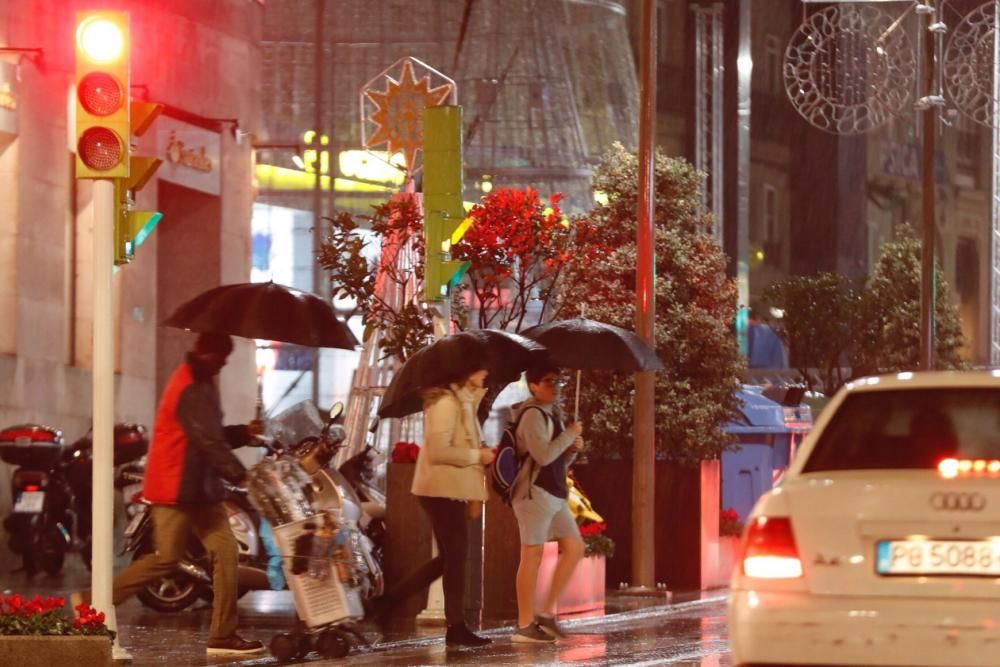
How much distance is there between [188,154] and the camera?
28.5 metres

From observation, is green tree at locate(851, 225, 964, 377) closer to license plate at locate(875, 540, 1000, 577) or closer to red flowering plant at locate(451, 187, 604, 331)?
red flowering plant at locate(451, 187, 604, 331)

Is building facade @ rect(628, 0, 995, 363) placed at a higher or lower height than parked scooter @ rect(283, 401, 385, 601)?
higher

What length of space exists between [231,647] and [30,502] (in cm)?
791

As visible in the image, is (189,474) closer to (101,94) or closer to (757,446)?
(101,94)

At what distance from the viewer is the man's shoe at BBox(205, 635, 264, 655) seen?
42.7 ft

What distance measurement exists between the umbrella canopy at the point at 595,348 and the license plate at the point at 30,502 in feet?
18.1

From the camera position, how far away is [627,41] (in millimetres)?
50125

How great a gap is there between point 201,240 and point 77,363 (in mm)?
5028

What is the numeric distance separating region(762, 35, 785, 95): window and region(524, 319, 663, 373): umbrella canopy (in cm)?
4491

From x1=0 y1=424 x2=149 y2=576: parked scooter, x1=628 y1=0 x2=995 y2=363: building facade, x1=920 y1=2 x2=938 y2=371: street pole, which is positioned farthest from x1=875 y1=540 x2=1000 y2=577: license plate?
x1=628 y1=0 x2=995 y2=363: building facade

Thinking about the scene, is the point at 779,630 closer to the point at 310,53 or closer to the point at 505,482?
the point at 505,482

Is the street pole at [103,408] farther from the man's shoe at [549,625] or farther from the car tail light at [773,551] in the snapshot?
the car tail light at [773,551]

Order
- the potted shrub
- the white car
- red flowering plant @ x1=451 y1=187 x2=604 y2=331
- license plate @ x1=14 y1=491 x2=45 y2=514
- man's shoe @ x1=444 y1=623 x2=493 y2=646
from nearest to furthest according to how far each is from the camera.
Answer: the white car < the potted shrub < man's shoe @ x1=444 y1=623 x2=493 y2=646 < red flowering plant @ x1=451 y1=187 x2=604 y2=331 < license plate @ x1=14 y1=491 x2=45 y2=514

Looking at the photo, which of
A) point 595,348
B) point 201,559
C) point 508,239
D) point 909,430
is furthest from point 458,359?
point 909,430
